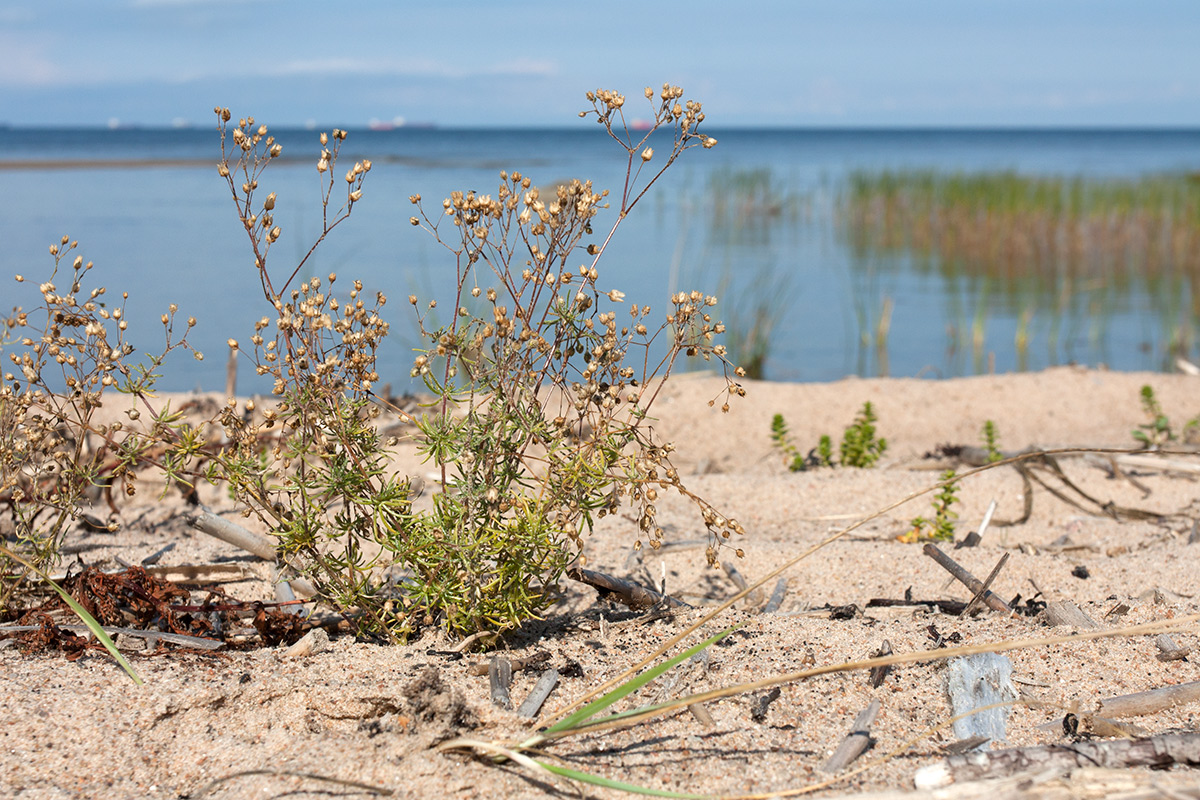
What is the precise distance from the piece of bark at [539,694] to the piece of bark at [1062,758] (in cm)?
84

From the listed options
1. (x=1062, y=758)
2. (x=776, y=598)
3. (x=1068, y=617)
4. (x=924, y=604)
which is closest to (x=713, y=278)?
(x=776, y=598)

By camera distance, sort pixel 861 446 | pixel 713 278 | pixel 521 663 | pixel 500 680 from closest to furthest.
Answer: pixel 500 680 < pixel 521 663 < pixel 861 446 < pixel 713 278

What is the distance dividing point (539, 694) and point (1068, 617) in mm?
1534

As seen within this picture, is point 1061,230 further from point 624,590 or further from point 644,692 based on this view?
point 644,692

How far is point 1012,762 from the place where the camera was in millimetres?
1775

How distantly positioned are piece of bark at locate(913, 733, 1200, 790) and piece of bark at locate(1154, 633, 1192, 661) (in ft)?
1.97

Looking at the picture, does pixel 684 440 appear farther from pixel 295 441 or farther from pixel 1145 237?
pixel 1145 237

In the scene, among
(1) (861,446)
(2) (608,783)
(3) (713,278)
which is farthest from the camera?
(3) (713,278)

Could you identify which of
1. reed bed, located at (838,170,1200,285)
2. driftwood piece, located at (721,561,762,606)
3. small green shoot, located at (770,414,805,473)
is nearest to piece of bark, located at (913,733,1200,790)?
driftwood piece, located at (721,561,762,606)

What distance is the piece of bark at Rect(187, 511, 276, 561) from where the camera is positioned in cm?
281

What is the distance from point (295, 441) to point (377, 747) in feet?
2.35

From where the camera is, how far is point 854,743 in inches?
78.2

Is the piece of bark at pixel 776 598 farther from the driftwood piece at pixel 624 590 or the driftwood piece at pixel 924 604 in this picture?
the driftwood piece at pixel 624 590

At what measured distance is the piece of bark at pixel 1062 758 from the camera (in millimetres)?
1761
